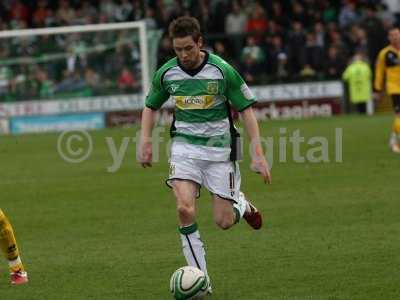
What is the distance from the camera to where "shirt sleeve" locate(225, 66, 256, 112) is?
8.33 m

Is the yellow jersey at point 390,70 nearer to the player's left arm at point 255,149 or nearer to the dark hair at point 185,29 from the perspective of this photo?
the player's left arm at point 255,149

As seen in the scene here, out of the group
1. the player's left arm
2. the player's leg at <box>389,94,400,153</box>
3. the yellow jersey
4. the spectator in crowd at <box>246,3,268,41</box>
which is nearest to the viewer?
the player's left arm

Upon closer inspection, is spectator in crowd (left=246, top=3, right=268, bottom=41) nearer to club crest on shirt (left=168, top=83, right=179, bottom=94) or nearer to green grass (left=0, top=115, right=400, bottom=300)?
green grass (left=0, top=115, right=400, bottom=300)

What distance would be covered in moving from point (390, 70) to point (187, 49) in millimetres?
11244

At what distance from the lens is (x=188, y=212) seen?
806 cm

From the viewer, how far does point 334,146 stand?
1975cm

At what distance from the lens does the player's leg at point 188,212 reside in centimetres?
810

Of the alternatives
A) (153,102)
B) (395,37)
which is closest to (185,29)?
(153,102)

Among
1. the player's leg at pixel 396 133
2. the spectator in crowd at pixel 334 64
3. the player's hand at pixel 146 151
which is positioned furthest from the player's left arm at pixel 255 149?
the spectator in crowd at pixel 334 64

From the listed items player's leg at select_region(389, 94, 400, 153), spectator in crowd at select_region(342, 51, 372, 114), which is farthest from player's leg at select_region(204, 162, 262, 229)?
spectator in crowd at select_region(342, 51, 372, 114)

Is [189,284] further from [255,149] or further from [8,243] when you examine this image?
[8,243]

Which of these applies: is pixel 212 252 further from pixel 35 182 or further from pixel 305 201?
pixel 35 182

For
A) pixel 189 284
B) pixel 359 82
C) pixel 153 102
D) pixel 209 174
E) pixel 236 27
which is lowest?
pixel 359 82

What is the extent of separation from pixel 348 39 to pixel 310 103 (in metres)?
2.81
